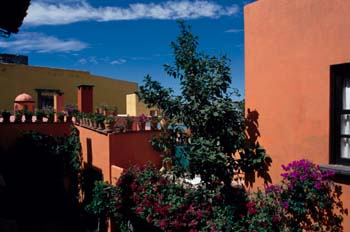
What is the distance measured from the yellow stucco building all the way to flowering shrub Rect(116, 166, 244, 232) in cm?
1360

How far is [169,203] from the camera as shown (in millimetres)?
4926

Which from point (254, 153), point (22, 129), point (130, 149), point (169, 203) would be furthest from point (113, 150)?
point (254, 153)

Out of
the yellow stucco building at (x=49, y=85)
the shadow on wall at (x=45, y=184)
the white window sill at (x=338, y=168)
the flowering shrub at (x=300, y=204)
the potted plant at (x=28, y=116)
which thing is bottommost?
the shadow on wall at (x=45, y=184)

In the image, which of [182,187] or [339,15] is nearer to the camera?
[339,15]

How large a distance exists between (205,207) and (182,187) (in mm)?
676

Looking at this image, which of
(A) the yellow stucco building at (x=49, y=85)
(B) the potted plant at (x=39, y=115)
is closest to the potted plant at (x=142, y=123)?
(B) the potted plant at (x=39, y=115)

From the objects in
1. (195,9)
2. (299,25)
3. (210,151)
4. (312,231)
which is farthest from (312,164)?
→ (195,9)

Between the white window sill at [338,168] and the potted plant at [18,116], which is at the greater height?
the potted plant at [18,116]

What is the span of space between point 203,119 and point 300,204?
1654 mm

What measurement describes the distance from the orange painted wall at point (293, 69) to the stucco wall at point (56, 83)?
16.1 meters

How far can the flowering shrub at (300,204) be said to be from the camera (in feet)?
11.3

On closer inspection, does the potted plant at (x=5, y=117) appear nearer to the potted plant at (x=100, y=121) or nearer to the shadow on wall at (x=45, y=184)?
the shadow on wall at (x=45, y=184)

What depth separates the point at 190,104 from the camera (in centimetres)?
443

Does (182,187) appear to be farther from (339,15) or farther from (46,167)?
(46,167)
